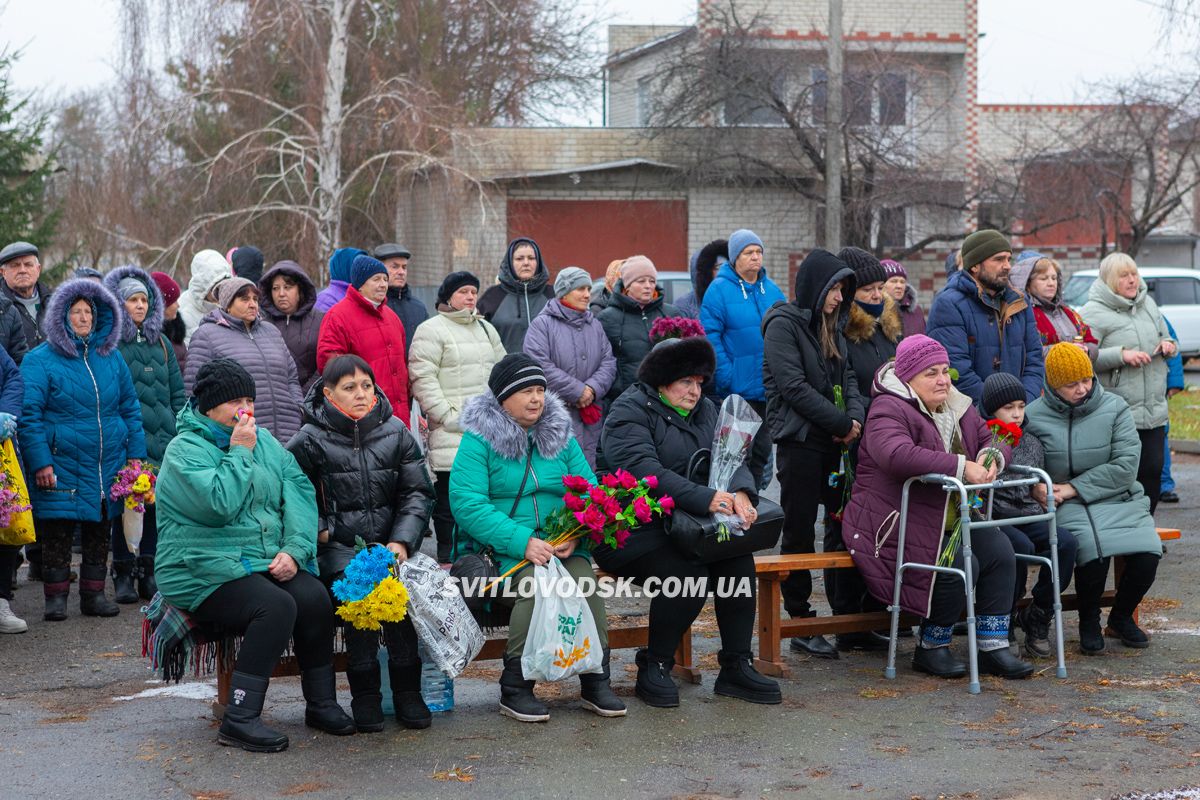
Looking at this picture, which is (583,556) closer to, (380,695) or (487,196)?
(380,695)

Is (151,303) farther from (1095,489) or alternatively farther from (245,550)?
(1095,489)

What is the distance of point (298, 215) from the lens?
22.4 metres

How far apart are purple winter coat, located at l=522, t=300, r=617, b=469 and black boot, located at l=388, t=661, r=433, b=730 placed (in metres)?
3.05

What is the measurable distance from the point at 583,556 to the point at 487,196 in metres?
18.0

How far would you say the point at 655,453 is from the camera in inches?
250

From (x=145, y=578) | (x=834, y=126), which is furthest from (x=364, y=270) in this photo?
(x=834, y=126)

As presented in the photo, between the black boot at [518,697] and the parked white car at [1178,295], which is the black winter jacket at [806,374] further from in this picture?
the parked white car at [1178,295]

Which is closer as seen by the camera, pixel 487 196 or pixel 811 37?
pixel 487 196

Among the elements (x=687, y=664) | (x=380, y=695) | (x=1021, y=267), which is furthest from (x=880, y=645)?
(x=1021, y=267)

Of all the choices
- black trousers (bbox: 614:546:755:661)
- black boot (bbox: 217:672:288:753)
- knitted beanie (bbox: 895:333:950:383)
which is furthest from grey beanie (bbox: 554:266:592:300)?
black boot (bbox: 217:672:288:753)

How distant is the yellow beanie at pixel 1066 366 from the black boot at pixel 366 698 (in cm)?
374

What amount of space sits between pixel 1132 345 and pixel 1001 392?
3000mm

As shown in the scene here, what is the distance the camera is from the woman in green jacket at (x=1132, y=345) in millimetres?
9305

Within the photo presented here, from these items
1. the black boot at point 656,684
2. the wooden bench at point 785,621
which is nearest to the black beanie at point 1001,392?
the wooden bench at point 785,621
